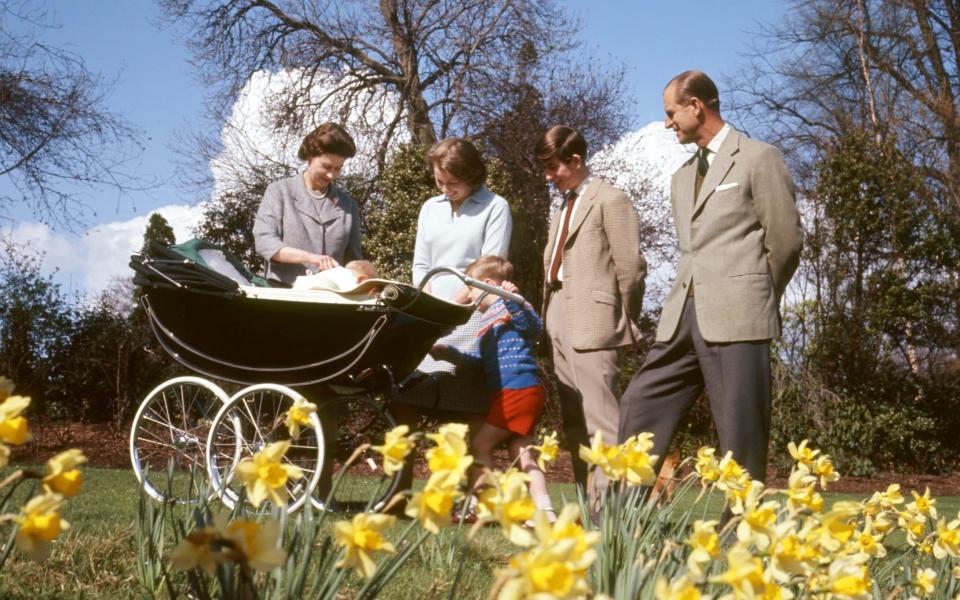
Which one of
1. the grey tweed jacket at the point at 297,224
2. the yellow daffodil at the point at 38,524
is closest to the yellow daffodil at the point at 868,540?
the yellow daffodil at the point at 38,524

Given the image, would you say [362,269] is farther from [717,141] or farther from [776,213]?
[776,213]

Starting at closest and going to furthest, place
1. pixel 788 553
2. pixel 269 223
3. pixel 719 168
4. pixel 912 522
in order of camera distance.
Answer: pixel 788 553 < pixel 912 522 < pixel 719 168 < pixel 269 223

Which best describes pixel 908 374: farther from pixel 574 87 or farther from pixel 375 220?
pixel 574 87

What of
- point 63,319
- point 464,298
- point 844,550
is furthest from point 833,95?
point 844,550

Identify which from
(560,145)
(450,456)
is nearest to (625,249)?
(560,145)

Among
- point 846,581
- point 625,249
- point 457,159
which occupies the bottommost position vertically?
point 846,581

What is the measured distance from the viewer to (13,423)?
3.11 ft

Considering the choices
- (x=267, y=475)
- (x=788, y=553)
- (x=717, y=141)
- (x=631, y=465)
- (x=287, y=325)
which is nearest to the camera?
(x=267, y=475)

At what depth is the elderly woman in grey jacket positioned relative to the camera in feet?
13.7

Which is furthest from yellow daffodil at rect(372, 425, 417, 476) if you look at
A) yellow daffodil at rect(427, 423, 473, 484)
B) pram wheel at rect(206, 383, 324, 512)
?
pram wheel at rect(206, 383, 324, 512)

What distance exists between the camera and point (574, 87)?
1844 cm

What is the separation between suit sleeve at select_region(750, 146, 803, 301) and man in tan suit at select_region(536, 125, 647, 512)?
2.43 ft

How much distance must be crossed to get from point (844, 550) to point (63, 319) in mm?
11113

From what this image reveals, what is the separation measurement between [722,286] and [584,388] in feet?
3.16
